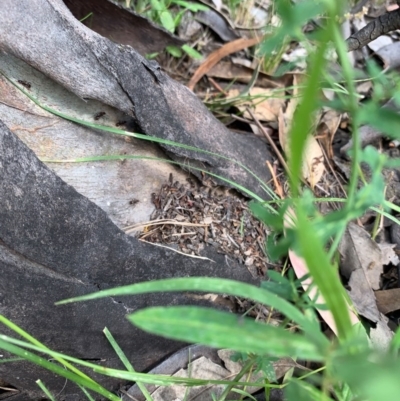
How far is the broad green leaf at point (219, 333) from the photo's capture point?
0.51 metres

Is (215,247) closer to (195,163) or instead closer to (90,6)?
(195,163)

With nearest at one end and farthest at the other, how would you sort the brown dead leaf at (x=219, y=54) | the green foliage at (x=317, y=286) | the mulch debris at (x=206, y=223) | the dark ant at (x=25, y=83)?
1. the green foliage at (x=317, y=286)
2. the dark ant at (x=25, y=83)
3. the mulch debris at (x=206, y=223)
4. the brown dead leaf at (x=219, y=54)

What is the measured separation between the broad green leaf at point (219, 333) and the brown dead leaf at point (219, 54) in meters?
1.58

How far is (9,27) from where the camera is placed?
1.08m

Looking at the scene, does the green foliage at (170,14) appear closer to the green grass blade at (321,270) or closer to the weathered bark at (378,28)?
the weathered bark at (378,28)

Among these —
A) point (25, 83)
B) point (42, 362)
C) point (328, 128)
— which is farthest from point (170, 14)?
point (42, 362)

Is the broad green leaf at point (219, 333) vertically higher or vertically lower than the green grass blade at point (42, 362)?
higher

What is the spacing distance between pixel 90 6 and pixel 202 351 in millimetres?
1223

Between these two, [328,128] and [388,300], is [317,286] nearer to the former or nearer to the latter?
[388,300]

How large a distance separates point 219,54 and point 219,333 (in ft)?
5.64

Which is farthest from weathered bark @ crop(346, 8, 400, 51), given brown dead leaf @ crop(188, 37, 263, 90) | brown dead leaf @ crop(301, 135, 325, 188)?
brown dead leaf @ crop(188, 37, 263, 90)

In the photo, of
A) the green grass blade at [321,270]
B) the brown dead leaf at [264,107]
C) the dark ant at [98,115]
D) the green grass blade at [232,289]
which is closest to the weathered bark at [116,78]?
the dark ant at [98,115]

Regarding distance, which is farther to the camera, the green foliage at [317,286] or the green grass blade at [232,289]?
the green grass blade at [232,289]

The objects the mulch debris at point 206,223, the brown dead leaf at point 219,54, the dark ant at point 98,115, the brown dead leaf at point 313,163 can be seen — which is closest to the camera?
the dark ant at point 98,115
